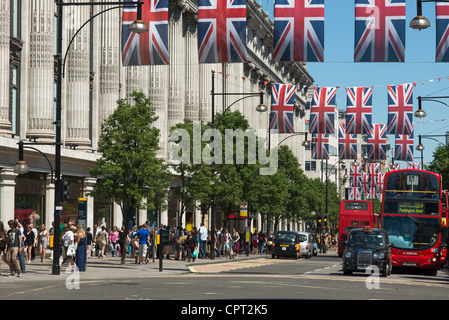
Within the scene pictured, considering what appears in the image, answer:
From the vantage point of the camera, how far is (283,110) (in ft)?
170

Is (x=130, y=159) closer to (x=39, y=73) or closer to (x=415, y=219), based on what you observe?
(x=39, y=73)

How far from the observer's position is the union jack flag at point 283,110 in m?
51.9

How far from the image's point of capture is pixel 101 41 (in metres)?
49.9

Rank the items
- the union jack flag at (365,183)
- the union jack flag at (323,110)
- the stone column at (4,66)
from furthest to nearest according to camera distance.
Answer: the union jack flag at (365,183) < the union jack flag at (323,110) < the stone column at (4,66)

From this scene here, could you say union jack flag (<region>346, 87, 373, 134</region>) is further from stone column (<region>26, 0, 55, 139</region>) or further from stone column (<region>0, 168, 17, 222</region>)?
stone column (<region>0, 168, 17, 222</region>)

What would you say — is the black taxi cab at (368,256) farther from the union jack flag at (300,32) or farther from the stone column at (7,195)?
the stone column at (7,195)

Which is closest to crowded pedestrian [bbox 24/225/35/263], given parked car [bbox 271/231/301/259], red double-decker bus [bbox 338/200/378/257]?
parked car [bbox 271/231/301/259]

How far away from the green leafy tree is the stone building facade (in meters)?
4.18

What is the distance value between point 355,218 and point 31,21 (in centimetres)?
3176

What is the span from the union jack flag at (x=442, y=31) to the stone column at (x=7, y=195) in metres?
19.1

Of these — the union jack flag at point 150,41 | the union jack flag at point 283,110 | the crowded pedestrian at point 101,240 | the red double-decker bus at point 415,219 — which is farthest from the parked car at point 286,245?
the union jack flag at point 150,41

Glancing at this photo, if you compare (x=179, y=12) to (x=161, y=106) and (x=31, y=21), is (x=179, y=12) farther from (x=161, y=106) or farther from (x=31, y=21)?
(x=31, y=21)

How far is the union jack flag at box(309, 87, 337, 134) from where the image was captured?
168ft
